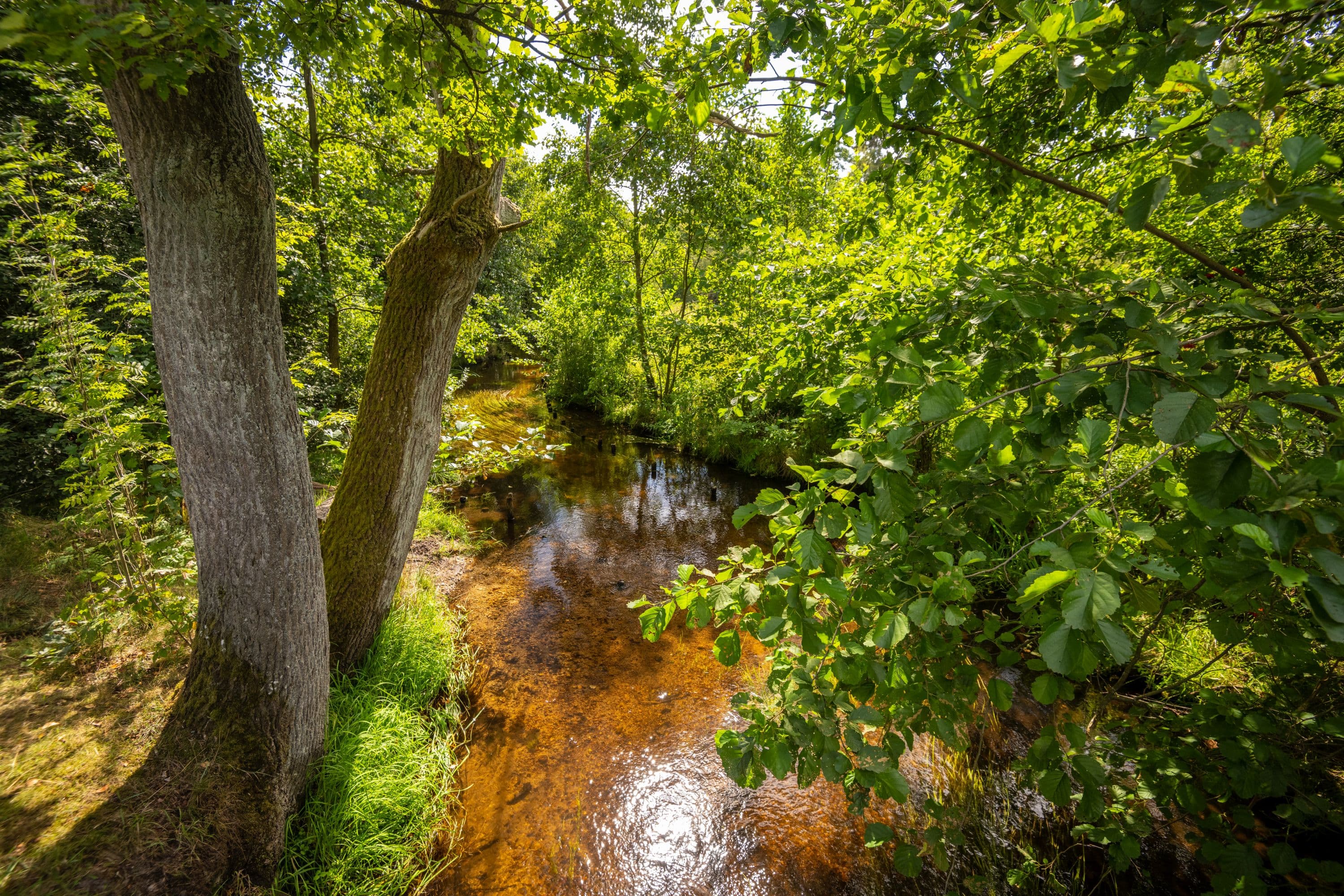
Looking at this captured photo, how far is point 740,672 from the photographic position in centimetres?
398

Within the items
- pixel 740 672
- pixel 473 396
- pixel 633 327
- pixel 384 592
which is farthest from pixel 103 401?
pixel 473 396

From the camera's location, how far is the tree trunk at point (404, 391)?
9.37 ft

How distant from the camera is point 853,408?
1.20 metres

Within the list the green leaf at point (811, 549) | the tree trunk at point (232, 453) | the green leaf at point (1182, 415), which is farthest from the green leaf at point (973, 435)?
the tree trunk at point (232, 453)

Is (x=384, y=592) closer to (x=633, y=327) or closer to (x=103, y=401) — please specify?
(x=103, y=401)

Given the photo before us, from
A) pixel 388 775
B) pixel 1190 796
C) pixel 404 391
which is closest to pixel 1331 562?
pixel 1190 796

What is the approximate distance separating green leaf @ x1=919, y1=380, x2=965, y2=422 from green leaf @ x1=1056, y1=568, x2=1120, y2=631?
0.36 m

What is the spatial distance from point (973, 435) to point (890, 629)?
18.9 inches

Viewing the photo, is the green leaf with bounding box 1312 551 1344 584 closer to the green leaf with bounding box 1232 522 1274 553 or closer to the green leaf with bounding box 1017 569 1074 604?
the green leaf with bounding box 1232 522 1274 553

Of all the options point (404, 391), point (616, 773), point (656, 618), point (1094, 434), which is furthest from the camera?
point (616, 773)

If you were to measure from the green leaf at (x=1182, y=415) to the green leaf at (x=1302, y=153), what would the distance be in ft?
1.19

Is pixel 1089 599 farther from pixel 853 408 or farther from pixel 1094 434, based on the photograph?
pixel 853 408

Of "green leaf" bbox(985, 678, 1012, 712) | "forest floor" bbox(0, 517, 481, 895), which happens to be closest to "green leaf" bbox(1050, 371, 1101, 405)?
"green leaf" bbox(985, 678, 1012, 712)

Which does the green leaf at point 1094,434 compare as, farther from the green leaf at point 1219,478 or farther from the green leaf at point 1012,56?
the green leaf at point 1012,56
